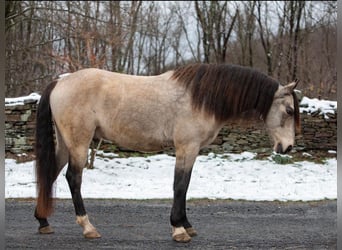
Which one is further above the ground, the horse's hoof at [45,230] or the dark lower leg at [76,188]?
the dark lower leg at [76,188]

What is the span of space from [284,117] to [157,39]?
41.1 feet

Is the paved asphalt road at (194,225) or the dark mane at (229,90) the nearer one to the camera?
the paved asphalt road at (194,225)

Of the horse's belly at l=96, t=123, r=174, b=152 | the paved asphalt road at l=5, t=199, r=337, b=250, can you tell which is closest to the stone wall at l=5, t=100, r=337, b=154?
the paved asphalt road at l=5, t=199, r=337, b=250

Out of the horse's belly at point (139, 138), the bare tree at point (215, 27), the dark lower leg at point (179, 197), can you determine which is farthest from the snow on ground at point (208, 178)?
the bare tree at point (215, 27)

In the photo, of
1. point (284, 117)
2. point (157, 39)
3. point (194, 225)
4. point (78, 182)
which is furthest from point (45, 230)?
point (157, 39)

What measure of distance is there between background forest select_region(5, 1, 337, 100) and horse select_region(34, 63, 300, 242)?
15.7 ft

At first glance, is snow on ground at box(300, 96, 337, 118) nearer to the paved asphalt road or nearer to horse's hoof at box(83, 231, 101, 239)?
the paved asphalt road

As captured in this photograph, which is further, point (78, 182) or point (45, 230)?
point (45, 230)

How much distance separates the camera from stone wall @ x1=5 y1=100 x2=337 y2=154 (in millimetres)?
9477

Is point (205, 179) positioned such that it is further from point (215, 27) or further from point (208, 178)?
point (215, 27)

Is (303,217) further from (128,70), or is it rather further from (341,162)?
(128,70)

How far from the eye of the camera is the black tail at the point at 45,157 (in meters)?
4.25

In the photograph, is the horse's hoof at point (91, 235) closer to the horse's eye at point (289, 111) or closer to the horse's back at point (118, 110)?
the horse's back at point (118, 110)

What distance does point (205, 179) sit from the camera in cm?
804
